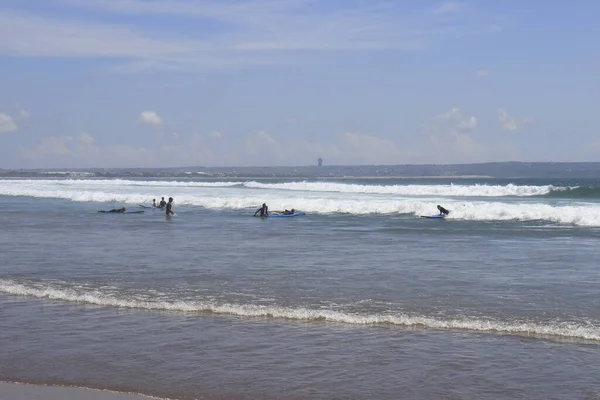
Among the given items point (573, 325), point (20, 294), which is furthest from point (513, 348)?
point (20, 294)

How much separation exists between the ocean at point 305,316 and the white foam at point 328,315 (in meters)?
0.04

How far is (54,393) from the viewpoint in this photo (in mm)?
8555

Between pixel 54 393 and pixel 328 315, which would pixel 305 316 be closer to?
pixel 328 315

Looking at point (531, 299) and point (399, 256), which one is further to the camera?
→ point (399, 256)

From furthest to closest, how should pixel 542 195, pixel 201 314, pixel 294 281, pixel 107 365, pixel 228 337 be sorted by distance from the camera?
pixel 542 195 < pixel 294 281 < pixel 201 314 < pixel 228 337 < pixel 107 365

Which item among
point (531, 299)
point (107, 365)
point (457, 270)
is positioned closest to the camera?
point (107, 365)

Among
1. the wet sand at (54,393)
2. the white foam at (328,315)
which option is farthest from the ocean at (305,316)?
the wet sand at (54,393)

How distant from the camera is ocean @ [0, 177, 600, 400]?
905 cm

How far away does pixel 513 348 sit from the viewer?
1040 centimetres

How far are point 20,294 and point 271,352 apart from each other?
686 cm

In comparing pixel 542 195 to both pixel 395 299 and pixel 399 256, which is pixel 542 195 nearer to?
pixel 399 256

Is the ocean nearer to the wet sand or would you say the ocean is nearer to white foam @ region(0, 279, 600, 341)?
white foam @ region(0, 279, 600, 341)

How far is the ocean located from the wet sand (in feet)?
0.62

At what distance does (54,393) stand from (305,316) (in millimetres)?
4954
